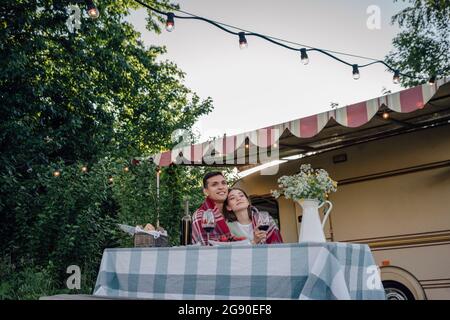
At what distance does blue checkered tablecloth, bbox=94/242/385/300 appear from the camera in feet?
7.86

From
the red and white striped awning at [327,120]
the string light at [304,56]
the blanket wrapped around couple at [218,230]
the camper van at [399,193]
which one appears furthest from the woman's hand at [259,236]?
the string light at [304,56]

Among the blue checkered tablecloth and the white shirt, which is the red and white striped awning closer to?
the white shirt

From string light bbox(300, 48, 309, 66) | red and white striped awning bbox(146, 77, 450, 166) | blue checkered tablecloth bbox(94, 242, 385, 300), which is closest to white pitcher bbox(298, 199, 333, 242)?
blue checkered tablecloth bbox(94, 242, 385, 300)

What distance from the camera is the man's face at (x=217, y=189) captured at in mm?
3787

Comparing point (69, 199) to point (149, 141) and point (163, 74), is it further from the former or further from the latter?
point (163, 74)

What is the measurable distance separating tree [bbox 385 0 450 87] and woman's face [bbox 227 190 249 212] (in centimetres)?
1486

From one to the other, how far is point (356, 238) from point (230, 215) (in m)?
2.27

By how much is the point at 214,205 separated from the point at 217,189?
0.14 m

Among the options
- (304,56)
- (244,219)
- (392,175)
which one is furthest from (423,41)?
(244,219)

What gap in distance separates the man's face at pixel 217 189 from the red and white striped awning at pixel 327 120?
126 centimetres

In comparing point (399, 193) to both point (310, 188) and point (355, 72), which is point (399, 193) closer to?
point (310, 188)

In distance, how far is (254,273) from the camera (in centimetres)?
259

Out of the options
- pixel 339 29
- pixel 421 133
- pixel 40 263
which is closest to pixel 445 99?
pixel 421 133

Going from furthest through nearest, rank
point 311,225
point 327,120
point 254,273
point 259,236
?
point 327,120
point 259,236
point 311,225
point 254,273
